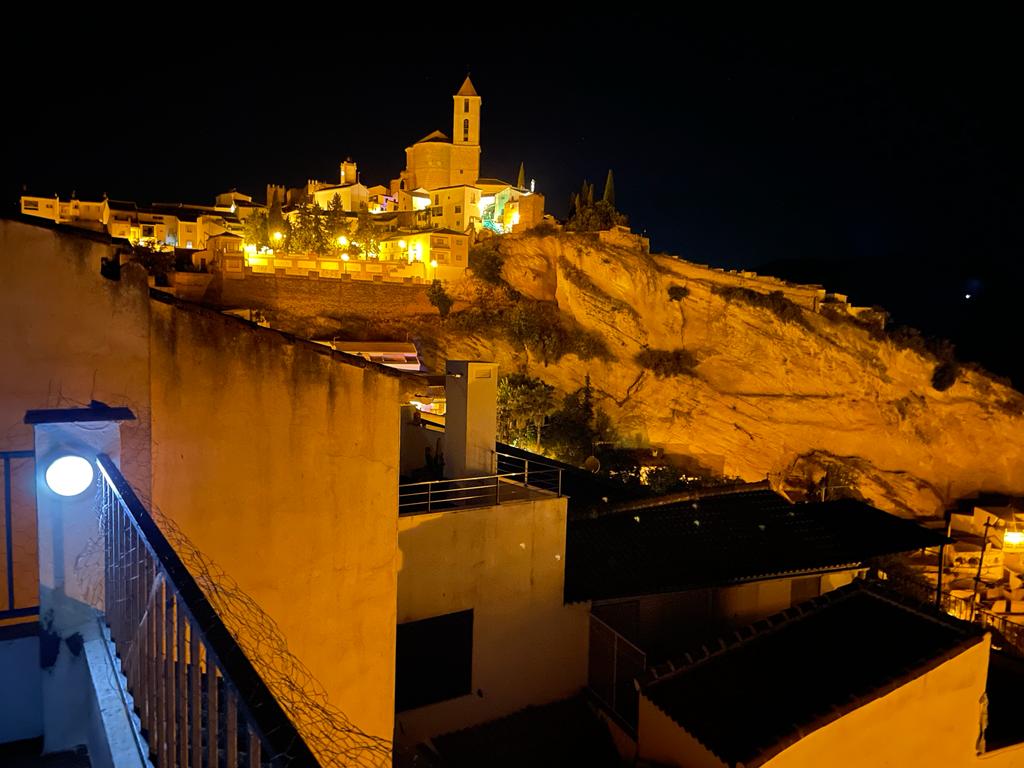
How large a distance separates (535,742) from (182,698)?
311 inches

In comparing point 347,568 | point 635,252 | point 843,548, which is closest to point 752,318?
point 635,252

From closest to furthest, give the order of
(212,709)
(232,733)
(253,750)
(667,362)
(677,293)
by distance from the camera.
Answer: (253,750) < (232,733) < (212,709) < (667,362) < (677,293)

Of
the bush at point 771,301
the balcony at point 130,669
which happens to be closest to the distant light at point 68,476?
the balcony at point 130,669

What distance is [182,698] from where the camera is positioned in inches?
92.0

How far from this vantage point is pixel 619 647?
9.65 m

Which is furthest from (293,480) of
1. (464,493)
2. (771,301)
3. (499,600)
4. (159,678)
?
(771,301)

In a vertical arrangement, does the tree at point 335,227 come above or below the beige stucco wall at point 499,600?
above

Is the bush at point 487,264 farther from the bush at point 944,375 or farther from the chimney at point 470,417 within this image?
the chimney at point 470,417

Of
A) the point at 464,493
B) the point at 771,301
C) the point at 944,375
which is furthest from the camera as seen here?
the point at 944,375

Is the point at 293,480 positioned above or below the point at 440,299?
below

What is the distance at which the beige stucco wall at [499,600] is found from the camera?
8.67 metres

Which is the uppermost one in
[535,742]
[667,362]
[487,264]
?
[487,264]

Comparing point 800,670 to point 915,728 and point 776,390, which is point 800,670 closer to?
point 915,728

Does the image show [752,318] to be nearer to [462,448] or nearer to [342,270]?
[342,270]
